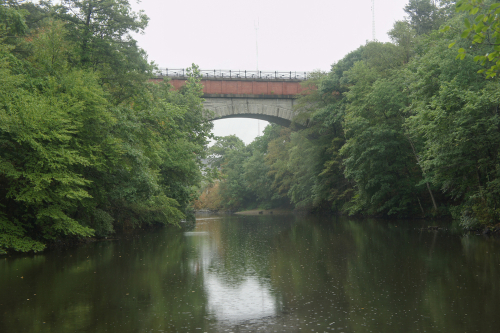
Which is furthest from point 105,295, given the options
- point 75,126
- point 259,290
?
point 75,126

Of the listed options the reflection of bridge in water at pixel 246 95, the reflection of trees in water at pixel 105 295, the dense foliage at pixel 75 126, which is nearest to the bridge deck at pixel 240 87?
the reflection of bridge in water at pixel 246 95

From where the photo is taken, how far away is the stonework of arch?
38625 mm

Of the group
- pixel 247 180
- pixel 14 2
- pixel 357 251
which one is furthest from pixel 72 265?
pixel 247 180

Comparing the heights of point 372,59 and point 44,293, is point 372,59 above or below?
above

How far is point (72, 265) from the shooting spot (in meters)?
12.4

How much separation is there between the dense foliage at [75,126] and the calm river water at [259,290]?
6.70 feet

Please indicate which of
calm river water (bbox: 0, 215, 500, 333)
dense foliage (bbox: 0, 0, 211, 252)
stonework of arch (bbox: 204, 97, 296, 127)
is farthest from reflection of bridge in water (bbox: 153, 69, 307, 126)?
calm river water (bbox: 0, 215, 500, 333)

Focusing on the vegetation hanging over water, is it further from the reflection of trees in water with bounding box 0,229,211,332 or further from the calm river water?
the reflection of trees in water with bounding box 0,229,211,332

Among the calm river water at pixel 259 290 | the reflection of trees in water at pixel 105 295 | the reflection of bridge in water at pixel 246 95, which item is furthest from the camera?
the reflection of bridge in water at pixel 246 95

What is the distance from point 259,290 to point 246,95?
3111 cm

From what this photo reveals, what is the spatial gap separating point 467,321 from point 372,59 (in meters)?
31.3

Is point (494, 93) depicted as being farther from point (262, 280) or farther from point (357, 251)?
point (262, 280)

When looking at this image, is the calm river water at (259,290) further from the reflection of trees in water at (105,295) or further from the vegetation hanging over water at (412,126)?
the vegetation hanging over water at (412,126)

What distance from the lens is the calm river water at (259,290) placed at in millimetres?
6367
